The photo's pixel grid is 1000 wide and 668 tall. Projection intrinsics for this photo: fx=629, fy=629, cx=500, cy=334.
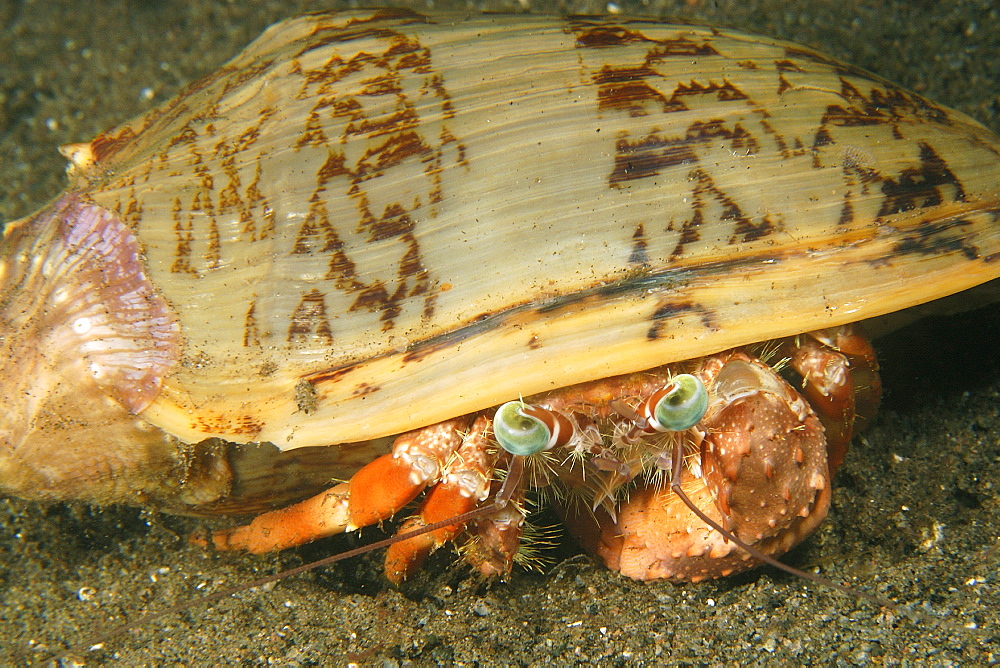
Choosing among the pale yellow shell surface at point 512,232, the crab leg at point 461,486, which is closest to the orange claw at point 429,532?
the crab leg at point 461,486

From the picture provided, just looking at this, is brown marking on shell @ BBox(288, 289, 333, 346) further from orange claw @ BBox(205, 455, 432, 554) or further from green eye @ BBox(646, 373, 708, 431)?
green eye @ BBox(646, 373, 708, 431)

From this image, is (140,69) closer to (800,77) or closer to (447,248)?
(447,248)

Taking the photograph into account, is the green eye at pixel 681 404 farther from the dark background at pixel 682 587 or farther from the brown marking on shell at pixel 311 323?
the brown marking on shell at pixel 311 323

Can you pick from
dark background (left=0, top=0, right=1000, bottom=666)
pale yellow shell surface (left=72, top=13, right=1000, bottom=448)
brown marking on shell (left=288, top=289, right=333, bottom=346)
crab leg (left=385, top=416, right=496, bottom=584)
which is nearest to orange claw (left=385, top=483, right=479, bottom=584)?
crab leg (left=385, top=416, right=496, bottom=584)

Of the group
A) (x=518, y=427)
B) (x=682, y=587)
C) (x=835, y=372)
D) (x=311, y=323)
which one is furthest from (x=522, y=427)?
(x=835, y=372)

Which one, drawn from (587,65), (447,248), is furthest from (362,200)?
(587,65)

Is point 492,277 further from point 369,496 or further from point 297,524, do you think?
point 297,524
